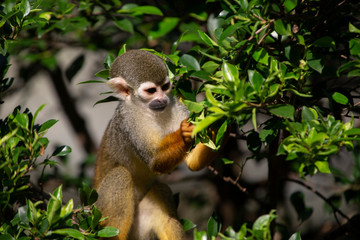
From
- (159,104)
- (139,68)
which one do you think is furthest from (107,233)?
(139,68)

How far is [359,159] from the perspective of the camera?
14.0ft

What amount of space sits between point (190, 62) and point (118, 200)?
153 cm

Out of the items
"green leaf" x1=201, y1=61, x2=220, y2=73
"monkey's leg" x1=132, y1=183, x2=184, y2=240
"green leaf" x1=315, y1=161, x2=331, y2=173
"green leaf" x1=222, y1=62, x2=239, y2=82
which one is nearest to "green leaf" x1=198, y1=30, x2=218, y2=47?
"green leaf" x1=201, y1=61, x2=220, y2=73

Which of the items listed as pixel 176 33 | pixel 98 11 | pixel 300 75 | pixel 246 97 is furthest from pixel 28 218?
pixel 176 33

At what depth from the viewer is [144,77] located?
330 cm

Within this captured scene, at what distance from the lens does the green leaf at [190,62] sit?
274 cm

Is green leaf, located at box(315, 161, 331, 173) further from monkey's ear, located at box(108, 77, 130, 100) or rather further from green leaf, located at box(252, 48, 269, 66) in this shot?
monkey's ear, located at box(108, 77, 130, 100)

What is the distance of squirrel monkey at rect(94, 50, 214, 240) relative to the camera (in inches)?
129

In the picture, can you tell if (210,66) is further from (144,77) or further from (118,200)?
(118,200)

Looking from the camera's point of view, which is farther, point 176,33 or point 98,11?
point 176,33

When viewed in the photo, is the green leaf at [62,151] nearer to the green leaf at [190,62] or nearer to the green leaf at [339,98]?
the green leaf at [190,62]

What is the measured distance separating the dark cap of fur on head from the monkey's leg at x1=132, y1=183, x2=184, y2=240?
1116 mm

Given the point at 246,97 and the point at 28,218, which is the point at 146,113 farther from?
the point at 246,97

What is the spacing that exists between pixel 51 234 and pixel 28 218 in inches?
7.1
